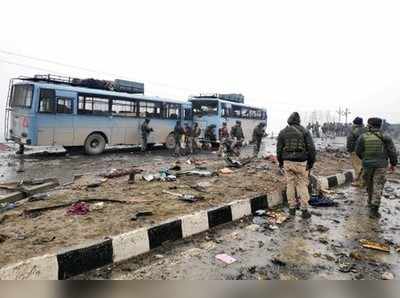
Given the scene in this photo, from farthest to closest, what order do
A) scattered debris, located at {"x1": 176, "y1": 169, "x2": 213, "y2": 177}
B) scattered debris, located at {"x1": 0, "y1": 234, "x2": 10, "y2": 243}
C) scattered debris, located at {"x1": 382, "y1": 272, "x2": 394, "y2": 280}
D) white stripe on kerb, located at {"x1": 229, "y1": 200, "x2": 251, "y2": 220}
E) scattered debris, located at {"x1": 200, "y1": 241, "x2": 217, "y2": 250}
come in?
scattered debris, located at {"x1": 176, "y1": 169, "x2": 213, "y2": 177}, white stripe on kerb, located at {"x1": 229, "y1": 200, "x2": 251, "y2": 220}, scattered debris, located at {"x1": 200, "y1": 241, "x2": 217, "y2": 250}, scattered debris, located at {"x1": 0, "y1": 234, "x2": 10, "y2": 243}, scattered debris, located at {"x1": 382, "y1": 272, "x2": 394, "y2": 280}

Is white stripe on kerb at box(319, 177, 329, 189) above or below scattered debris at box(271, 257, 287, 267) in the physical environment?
above

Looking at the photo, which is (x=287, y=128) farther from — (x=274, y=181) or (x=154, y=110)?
(x=154, y=110)

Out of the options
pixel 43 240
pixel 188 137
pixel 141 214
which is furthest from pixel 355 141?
pixel 188 137

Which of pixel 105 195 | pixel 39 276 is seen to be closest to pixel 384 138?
pixel 105 195

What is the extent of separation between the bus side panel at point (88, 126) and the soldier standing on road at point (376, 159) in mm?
11406

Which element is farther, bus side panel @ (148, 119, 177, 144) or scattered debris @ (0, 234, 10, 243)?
bus side panel @ (148, 119, 177, 144)

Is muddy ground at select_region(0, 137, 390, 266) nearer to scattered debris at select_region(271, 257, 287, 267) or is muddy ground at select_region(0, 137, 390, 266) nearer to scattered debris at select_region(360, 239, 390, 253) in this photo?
scattered debris at select_region(271, 257, 287, 267)

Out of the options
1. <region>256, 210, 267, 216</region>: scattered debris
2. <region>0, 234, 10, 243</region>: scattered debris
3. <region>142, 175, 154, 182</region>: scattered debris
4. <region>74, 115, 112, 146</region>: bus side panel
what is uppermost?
<region>74, 115, 112, 146</region>: bus side panel

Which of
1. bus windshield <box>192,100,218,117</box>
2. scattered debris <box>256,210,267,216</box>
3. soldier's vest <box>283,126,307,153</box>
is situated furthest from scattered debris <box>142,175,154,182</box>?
bus windshield <box>192,100,218,117</box>

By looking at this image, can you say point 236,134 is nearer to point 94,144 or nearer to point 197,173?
point 94,144

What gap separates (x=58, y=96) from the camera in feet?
44.6

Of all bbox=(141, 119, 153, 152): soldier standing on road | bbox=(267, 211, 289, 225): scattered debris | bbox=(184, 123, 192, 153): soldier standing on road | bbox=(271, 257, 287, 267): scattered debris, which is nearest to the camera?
bbox=(271, 257, 287, 267): scattered debris

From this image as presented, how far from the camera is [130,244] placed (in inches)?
160

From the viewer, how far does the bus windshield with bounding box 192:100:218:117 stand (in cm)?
2084
